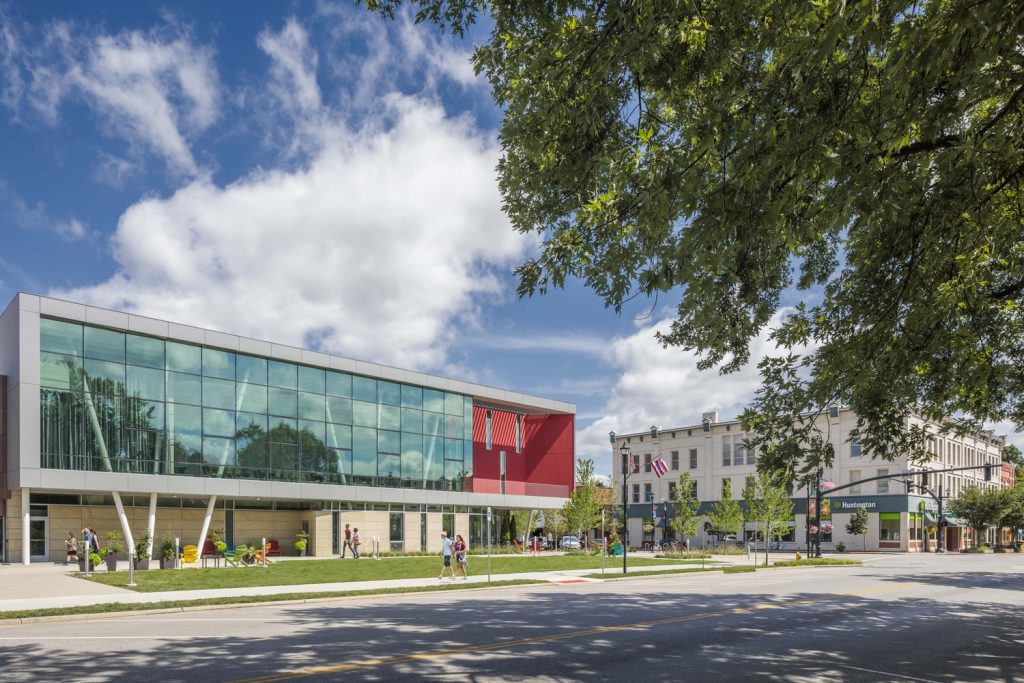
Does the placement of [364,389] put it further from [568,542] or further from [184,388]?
[568,542]

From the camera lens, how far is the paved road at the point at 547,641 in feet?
33.8

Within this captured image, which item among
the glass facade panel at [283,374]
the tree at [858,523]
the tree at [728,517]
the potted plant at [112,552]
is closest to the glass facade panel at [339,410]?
the glass facade panel at [283,374]

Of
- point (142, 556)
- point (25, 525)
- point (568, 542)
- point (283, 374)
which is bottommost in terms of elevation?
point (568, 542)

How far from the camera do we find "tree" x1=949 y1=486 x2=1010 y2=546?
233ft

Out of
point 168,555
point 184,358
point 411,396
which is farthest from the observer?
point 411,396

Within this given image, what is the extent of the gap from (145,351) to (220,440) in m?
5.88

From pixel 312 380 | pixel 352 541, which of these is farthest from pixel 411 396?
pixel 352 541

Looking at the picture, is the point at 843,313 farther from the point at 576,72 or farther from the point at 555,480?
the point at 555,480

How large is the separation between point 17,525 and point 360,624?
28.5m

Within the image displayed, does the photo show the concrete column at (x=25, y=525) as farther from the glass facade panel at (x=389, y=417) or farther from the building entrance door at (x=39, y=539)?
the glass facade panel at (x=389, y=417)

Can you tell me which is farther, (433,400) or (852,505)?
(852,505)

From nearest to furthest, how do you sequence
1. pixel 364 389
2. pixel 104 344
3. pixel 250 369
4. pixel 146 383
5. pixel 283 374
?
pixel 104 344 < pixel 146 383 < pixel 250 369 < pixel 283 374 < pixel 364 389

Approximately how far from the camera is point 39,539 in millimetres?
36625

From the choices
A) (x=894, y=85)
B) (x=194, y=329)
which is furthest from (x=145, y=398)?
(x=894, y=85)
